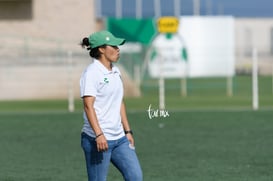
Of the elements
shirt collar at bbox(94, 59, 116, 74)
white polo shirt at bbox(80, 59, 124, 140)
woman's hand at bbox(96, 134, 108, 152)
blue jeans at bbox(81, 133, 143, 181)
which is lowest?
blue jeans at bbox(81, 133, 143, 181)

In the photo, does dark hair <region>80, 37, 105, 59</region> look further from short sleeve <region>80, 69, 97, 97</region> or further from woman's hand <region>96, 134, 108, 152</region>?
woman's hand <region>96, 134, 108, 152</region>

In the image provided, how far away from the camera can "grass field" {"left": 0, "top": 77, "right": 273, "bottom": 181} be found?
1435cm

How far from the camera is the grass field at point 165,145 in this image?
1435 centimetres

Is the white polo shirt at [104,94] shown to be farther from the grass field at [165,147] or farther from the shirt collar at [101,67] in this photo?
the grass field at [165,147]

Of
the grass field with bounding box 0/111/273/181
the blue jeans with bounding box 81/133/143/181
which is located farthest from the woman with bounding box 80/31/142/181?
the grass field with bounding box 0/111/273/181

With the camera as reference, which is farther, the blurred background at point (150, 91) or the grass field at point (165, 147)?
the blurred background at point (150, 91)

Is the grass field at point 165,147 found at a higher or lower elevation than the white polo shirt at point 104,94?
lower


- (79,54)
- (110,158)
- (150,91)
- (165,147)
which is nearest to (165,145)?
(165,147)

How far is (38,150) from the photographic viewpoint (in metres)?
17.6

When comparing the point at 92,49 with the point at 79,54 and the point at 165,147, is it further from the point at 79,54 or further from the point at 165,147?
the point at 79,54

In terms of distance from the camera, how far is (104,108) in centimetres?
944

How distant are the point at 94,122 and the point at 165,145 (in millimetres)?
8933

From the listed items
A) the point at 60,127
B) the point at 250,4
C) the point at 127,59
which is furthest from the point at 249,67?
the point at 60,127

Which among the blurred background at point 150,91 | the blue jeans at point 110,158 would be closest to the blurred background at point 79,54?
the blurred background at point 150,91
